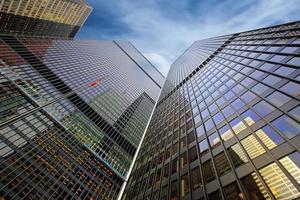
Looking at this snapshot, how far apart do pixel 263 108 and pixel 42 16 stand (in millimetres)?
144071

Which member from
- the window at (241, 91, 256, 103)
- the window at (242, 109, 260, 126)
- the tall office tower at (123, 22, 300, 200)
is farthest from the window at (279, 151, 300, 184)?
the window at (241, 91, 256, 103)

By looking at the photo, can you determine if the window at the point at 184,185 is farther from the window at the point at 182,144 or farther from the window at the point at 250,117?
the window at the point at 250,117

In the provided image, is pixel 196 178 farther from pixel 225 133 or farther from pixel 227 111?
pixel 227 111

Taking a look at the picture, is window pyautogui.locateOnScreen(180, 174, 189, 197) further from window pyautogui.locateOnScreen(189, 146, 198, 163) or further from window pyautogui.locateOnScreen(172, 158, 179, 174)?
window pyautogui.locateOnScreen(172, 158, 179, 174)

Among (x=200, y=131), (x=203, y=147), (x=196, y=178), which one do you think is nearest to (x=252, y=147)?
(x=196, y=178)

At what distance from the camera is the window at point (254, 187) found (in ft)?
43.0

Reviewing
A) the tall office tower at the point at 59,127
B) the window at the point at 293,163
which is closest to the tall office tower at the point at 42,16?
the tall office tower at the point at 59,127

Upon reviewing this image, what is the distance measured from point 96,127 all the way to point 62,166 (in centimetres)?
2766

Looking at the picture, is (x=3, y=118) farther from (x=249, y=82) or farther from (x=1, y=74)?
(x=249, y=82)

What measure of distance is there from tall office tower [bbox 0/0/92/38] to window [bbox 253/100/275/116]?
126m

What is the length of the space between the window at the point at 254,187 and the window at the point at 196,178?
4.95 m

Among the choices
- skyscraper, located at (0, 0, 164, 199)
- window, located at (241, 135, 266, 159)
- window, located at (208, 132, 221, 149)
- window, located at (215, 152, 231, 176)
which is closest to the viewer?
window, located at (241, 135, 266, 159)

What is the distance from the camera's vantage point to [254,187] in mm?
13977

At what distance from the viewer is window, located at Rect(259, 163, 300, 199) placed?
11.7 m
